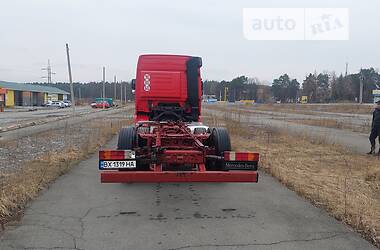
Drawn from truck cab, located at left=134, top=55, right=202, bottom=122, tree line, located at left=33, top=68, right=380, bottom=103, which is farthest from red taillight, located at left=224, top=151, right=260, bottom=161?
tree line, located at left=33, top=68, right=380, bottom=103

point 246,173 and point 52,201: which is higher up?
point 246,173

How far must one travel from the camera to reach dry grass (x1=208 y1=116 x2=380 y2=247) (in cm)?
513

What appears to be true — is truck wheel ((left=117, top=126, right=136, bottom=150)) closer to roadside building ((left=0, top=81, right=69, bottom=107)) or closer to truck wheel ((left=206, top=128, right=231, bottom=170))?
truck wheel ((left=206, top=128, right=231, bottom=170))

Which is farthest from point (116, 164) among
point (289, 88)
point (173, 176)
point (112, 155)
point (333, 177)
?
point (289, 88)

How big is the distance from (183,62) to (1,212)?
5.81m

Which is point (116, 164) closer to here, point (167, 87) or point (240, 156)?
point (240, 156)

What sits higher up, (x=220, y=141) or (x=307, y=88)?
(x=307, y=88)

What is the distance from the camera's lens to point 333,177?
781 centimetres

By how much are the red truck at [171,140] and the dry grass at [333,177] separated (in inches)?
56.6

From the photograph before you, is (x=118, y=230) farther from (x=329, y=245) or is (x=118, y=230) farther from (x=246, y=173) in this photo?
(x=329, y=245)

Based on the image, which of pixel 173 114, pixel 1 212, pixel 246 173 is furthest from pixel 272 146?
pixel 1 212

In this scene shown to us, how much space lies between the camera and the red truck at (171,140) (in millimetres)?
5082

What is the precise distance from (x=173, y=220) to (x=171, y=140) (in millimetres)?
2068

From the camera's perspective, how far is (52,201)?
5.68 m
